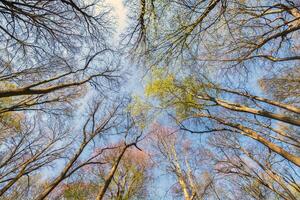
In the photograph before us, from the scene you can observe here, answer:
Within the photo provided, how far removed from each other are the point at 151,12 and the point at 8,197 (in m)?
11.9

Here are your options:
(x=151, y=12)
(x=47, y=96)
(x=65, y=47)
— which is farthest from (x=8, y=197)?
(x=151, y=12)

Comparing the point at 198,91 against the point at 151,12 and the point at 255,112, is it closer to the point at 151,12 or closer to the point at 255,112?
the point at 255,112

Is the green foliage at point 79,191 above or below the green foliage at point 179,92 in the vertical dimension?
below

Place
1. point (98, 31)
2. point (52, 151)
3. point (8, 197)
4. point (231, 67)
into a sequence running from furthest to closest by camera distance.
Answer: point (8, 197)
point (52, 151)
point (231, 67)
point (98, 31)

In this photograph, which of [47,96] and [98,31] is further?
[47,96]

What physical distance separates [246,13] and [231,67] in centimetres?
169

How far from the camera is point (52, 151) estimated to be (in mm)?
8969

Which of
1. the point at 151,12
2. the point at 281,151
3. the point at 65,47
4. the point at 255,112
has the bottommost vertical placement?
the point at 281,151

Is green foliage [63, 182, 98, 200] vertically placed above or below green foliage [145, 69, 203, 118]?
below

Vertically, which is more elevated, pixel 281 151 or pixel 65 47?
pixel 65 47

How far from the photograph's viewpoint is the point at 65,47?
5410 mm

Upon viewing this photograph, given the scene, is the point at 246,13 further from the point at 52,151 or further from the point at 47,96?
the point at 52,151

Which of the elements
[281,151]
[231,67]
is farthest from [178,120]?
[281,151]

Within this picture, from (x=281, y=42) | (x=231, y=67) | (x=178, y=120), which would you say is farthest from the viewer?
(x=178, y=120)
